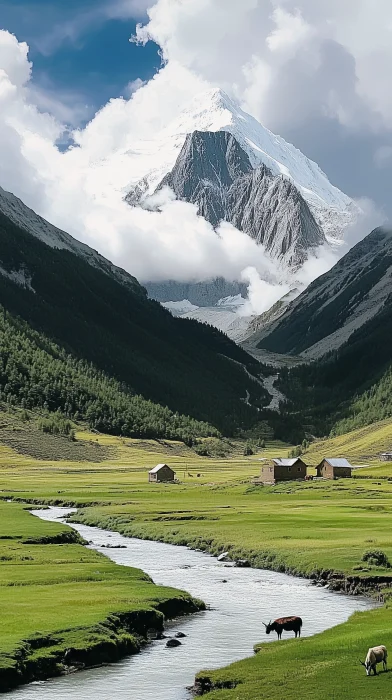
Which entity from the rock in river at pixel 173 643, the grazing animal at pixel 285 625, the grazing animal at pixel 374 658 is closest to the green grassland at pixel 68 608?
the rock in river at pixel 173 643

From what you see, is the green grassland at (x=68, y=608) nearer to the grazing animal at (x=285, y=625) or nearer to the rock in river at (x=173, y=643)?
the rock in river at (x=173, y=643)

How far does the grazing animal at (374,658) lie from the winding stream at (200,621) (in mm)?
9913

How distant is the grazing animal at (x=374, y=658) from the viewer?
39.7 meters

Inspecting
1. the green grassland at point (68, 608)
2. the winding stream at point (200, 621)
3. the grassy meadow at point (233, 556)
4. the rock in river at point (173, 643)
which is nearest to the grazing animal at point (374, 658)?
the grassy meadow at point (233, 556)

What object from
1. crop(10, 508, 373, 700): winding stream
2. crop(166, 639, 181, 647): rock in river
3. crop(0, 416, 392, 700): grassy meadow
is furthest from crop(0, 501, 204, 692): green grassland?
crop(166, 639, 181, 647): rock in river

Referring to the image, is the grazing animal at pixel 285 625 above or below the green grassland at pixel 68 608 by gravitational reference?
above

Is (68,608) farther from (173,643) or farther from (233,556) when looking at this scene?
(233,556)

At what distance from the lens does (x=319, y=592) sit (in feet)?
231

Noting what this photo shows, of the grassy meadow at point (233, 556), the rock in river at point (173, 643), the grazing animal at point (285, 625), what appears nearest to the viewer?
the grassy meadow at point (233, 556)

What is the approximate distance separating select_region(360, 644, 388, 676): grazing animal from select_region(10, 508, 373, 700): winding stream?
9.91 meters

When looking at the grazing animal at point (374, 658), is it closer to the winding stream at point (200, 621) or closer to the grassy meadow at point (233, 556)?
the grassy meadow at point (233, 556)

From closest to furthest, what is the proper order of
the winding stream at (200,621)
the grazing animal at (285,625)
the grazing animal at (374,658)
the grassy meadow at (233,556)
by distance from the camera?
the grazing animal at (374,658) → the grassy meadow at (233,556) → the winding stream at (200,621) → the grazing animal at (285,625)

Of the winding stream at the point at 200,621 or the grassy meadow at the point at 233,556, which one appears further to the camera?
the winding stream at the point at 200,621

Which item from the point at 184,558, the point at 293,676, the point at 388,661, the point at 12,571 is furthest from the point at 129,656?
the point at 184,558
